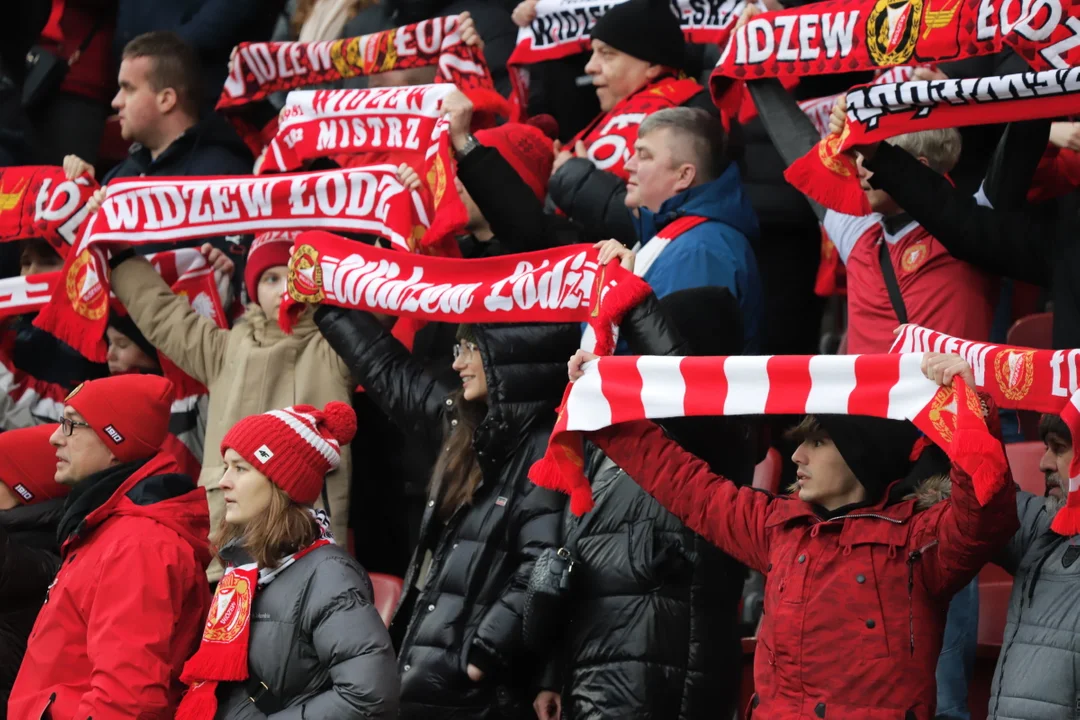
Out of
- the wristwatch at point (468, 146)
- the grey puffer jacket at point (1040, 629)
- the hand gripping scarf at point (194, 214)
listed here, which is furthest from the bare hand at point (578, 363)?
the hand gripping scarf at point (194, 214)

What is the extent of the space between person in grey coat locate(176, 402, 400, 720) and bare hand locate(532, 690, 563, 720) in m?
0.82

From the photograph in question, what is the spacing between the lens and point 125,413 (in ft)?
18.9

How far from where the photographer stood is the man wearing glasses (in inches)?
197

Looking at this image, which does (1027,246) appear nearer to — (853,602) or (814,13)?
(814,13)

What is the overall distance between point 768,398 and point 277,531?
1.56 meters

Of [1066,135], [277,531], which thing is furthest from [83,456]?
[1066,135]

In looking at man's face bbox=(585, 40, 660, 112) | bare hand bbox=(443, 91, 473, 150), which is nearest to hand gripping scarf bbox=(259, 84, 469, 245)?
bare hand bbox=(443, 91, 473, 150)

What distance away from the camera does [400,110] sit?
7.41 meters

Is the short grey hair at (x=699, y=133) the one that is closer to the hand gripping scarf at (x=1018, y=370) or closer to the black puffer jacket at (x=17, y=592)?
the hand gripping scarf at (x=1018, y=370)

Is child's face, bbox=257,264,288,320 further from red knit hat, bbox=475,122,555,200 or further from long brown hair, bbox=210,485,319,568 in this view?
long brown hair, bbox=210,485,319,568

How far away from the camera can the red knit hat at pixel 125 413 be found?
18.9 feet

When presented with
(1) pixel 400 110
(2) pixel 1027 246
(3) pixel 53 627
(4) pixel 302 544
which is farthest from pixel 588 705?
(1) pixel 400 110

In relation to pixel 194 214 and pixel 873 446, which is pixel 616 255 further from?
pixel 194 214

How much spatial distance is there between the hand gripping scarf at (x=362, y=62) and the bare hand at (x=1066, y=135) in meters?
2.54
